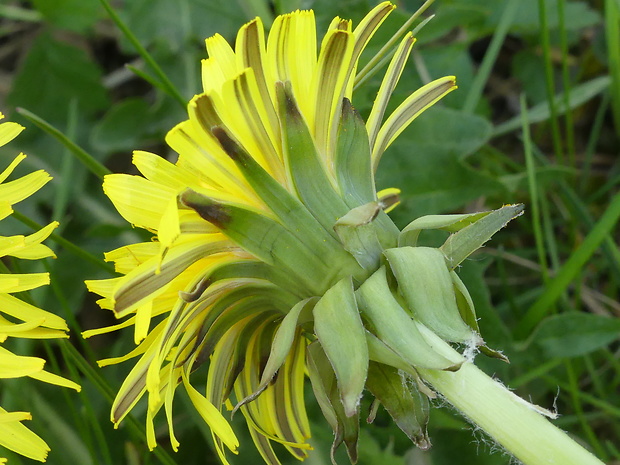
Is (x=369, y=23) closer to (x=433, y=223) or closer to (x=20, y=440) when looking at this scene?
(x=433, y=223)

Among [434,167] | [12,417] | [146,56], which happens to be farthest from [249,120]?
[434,167]

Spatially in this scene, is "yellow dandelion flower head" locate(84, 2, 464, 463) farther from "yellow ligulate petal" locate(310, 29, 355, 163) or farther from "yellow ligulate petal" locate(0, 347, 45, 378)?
"yellow ligulate petal" locate(0, 347, 45, 378)

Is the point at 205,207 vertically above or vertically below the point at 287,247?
above

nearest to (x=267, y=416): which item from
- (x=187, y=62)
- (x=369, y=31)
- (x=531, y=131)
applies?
(x=369, y=31)

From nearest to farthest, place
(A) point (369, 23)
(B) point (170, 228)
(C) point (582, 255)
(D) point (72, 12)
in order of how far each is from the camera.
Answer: (B) point (170, 228) → (A) point (369, 23) → (C) point (582, 255) → (D) point (72, 12)

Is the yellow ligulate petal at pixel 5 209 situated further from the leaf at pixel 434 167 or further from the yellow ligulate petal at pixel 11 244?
the leaf at pixel 434 167

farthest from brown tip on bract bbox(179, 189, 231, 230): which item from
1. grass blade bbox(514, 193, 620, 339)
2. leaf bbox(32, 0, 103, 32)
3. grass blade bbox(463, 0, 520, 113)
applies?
leaf bbox(32, 0, 103, 32)

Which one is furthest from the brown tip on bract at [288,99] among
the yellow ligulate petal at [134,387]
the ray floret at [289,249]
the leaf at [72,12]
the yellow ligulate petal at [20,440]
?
the leaf at [72,12]
